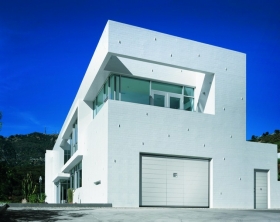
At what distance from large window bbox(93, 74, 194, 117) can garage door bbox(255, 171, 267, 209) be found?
582 cm

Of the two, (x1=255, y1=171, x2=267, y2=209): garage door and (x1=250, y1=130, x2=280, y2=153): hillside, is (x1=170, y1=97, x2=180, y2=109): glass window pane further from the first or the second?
(x1=250, y1=130, x2=280, y2=153): hillside

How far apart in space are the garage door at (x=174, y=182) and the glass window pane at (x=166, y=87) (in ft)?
13.3

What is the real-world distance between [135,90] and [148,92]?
0.82 meters

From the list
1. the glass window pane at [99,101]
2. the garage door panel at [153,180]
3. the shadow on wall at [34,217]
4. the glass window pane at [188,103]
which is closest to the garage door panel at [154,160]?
the garage door panel at [153,180]

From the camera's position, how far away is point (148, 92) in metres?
22.0

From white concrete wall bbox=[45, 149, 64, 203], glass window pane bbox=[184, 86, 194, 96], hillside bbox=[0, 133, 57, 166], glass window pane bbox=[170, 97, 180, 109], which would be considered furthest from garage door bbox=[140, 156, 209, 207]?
hillside bbox=[0, 133, 57, 166]

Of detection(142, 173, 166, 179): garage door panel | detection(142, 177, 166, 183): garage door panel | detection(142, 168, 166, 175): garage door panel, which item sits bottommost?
detection(142, 177, 166, 183): garage door panel

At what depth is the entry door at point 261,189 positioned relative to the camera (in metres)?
23.6

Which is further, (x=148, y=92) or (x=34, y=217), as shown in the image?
(x=148, y=92)

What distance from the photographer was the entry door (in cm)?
2356

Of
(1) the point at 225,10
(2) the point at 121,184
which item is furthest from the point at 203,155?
(1) the point at 225,10

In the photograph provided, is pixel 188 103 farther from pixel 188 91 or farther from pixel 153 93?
pixel 153 93

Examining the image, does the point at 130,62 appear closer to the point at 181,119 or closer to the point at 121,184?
the point at 181,119

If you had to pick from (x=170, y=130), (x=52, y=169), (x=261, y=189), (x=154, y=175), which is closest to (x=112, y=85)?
(x=170, y=130)
